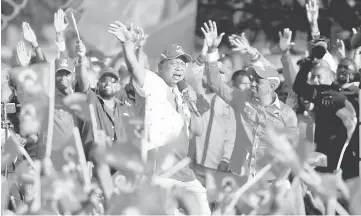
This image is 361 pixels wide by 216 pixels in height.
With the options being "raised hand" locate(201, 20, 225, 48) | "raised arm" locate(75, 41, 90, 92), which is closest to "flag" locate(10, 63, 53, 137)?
"raised arm" locate(75, 41, 90, 92)

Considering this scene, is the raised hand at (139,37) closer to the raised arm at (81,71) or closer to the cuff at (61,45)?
the raised arm at (81,71)

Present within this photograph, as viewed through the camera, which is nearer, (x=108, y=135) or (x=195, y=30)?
(x=108, y=135)

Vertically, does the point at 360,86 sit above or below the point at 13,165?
above

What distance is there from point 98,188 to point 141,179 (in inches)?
12.5

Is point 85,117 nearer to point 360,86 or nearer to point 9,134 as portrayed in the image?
point 9,134

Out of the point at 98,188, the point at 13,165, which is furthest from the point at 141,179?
the point at 13,165

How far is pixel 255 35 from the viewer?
6.98 m

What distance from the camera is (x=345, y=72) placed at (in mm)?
6348

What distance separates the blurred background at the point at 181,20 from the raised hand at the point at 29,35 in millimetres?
313

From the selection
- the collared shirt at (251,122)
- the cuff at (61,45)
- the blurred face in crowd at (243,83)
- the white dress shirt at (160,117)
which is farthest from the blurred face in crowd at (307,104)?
the cuff at (61,45)

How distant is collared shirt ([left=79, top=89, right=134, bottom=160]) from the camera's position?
5.95m

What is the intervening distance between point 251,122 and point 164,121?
806 millimetres

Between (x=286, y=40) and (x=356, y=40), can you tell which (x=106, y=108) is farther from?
(x=356, y=40)

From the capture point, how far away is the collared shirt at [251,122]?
20.4 ft
